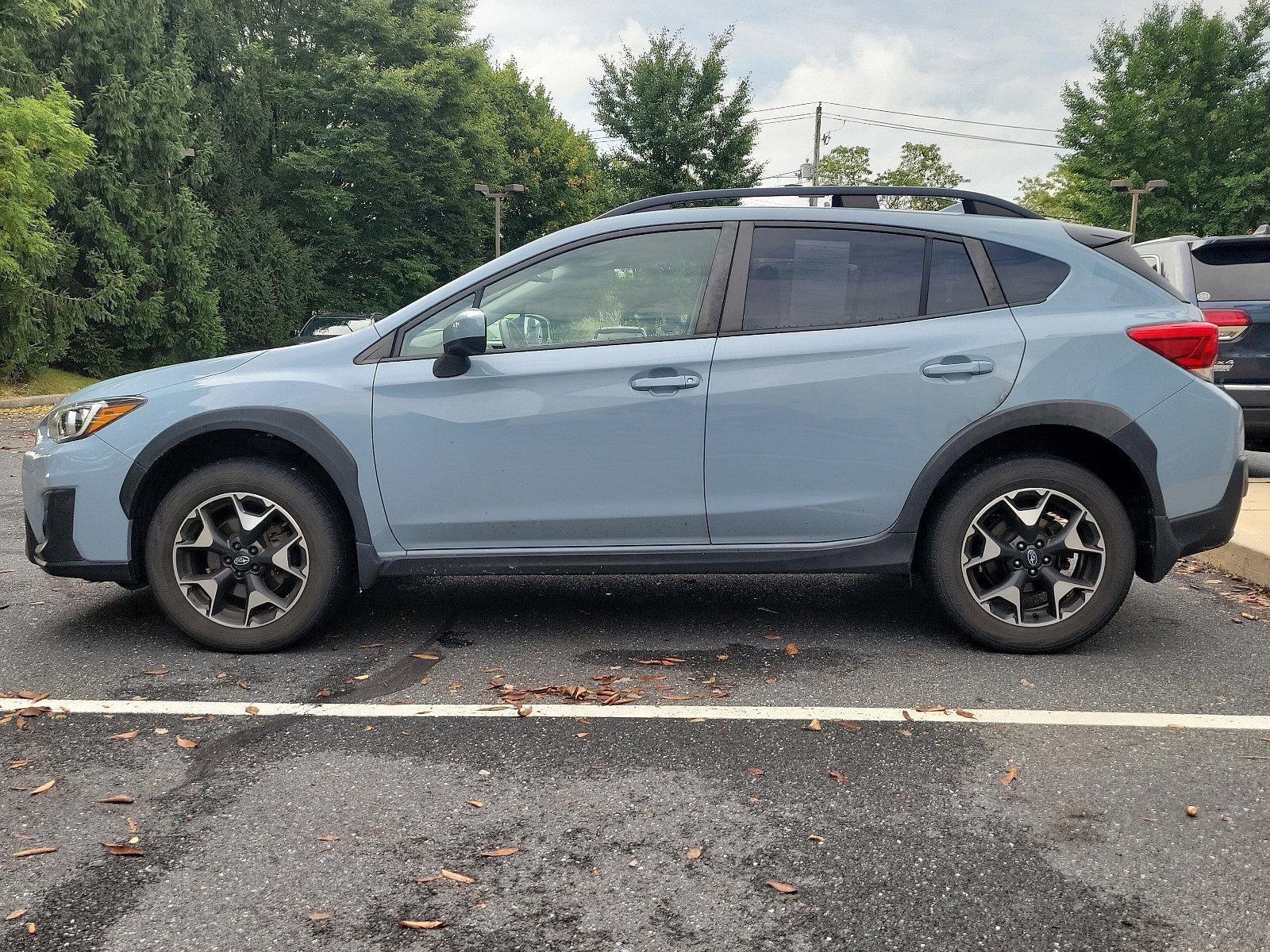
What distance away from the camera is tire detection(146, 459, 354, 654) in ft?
14.7

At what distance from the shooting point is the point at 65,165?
1764cm

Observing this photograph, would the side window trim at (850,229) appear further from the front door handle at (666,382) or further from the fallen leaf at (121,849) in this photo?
the fallen leaf at (121,849)

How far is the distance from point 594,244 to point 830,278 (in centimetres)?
99

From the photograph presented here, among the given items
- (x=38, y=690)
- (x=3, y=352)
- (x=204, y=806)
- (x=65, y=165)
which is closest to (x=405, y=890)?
(x=204, y=806)

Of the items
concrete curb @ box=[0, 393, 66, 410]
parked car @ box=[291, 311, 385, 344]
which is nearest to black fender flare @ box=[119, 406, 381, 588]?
parked car @ box=[291, 311, 385, 344]

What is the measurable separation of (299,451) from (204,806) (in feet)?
6.09

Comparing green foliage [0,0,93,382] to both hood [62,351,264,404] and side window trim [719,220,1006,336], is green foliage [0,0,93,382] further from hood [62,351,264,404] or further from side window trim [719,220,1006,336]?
side window trim [719,220,1006,336]

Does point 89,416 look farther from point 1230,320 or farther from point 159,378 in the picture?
point 1230,320

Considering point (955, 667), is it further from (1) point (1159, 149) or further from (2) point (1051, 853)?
(1) point (1159, 149)

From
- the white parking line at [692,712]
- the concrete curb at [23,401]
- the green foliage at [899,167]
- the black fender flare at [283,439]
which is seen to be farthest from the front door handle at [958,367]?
the green foliage at [899,167]

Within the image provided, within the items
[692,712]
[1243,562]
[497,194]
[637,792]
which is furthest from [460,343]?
[497,194]

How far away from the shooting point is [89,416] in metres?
4.57

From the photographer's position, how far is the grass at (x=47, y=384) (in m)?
21.0

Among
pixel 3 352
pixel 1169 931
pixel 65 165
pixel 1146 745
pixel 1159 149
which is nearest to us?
pixel 1169 931
